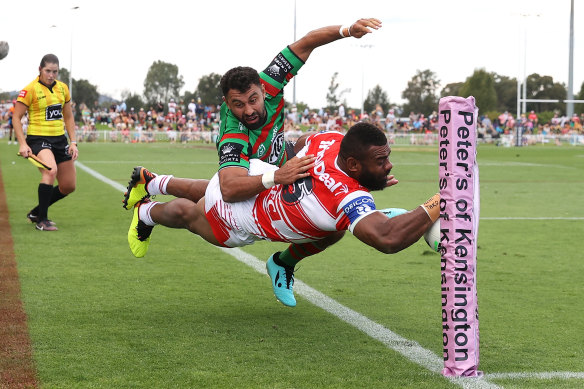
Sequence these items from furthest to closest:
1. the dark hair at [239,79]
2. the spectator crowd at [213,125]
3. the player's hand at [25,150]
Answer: the spectator crowd at [213,125]
the player's hand at [25,150]
the dark hair at [239,79]

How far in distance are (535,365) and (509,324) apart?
1.06 m

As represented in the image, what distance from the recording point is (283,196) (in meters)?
5.32

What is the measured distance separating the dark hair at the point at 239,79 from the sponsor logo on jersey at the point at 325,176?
0.70 metres

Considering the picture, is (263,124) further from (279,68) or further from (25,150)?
(25,150)

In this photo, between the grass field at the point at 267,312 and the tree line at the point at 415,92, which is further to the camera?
the tree line at the point at 415,92

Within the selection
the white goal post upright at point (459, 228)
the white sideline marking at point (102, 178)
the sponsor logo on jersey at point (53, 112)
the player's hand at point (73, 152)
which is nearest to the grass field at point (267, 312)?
the white goal post upright at point (459, 228)

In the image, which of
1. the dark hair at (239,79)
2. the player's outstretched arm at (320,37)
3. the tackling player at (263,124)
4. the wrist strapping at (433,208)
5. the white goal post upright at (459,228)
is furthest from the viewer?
the player's outstretched arm at (320,37)

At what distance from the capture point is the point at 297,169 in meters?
5.11

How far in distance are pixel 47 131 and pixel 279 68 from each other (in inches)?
217

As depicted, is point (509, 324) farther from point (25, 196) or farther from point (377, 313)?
point (25, 196)

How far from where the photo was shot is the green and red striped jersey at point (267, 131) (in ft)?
18.9

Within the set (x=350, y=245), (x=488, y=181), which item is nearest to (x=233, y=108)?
(x=350, y=245)

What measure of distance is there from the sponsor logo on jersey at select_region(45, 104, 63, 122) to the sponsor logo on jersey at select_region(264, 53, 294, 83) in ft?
17.9

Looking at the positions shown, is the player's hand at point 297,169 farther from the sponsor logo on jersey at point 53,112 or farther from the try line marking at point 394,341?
the sponsor logo on jersey at point 53,112
